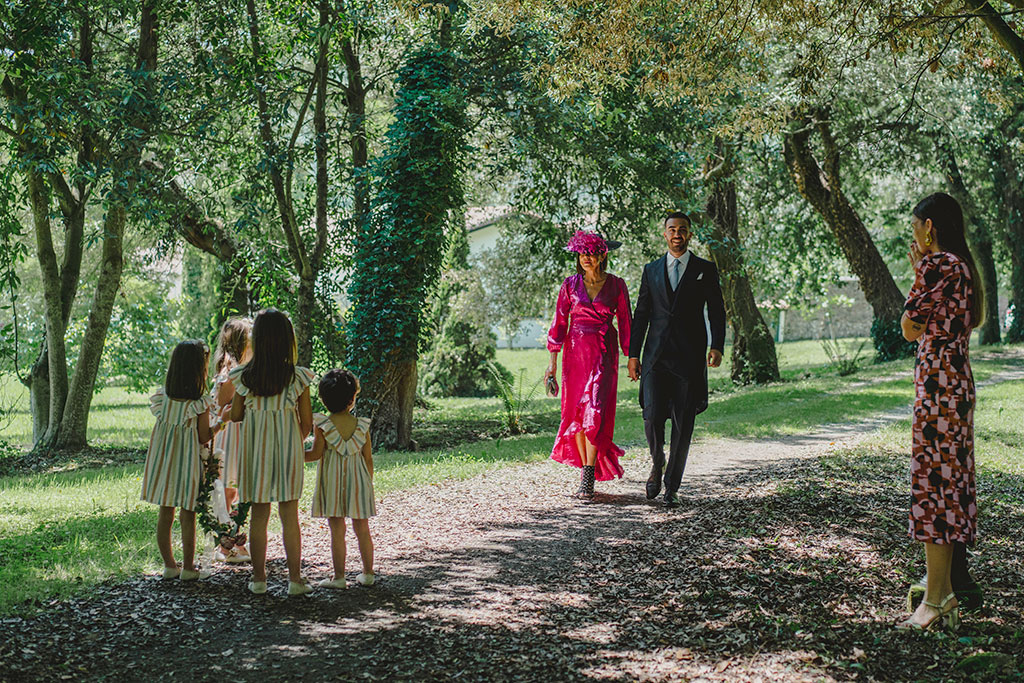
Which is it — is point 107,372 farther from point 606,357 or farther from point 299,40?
point 606,357

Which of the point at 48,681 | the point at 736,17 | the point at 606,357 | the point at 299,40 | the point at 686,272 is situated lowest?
the point at 48,681

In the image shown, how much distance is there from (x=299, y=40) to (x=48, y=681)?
10316 mm

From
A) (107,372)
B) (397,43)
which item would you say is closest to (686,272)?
(397,43)

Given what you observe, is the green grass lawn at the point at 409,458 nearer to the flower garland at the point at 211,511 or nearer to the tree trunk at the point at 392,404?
the flower garland at the point at 211,511

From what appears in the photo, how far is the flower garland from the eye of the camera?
5.55 meters

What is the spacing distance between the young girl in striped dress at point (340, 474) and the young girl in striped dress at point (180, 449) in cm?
73

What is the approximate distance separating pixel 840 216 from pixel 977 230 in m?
5.90

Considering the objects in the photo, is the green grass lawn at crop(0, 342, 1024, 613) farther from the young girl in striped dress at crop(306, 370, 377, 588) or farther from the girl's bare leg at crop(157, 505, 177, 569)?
the young girl in striped dress at crop(306, 370, 377, 588)

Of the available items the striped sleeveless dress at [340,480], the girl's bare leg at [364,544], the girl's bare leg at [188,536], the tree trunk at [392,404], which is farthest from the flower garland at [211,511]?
the tree trunk at [392,404]

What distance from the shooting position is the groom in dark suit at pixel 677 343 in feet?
24.0

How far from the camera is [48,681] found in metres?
4.03

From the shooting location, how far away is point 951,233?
466cm

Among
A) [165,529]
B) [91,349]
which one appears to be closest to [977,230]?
[91,349]

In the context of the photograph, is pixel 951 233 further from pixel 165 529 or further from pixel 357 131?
pixel 357 131
